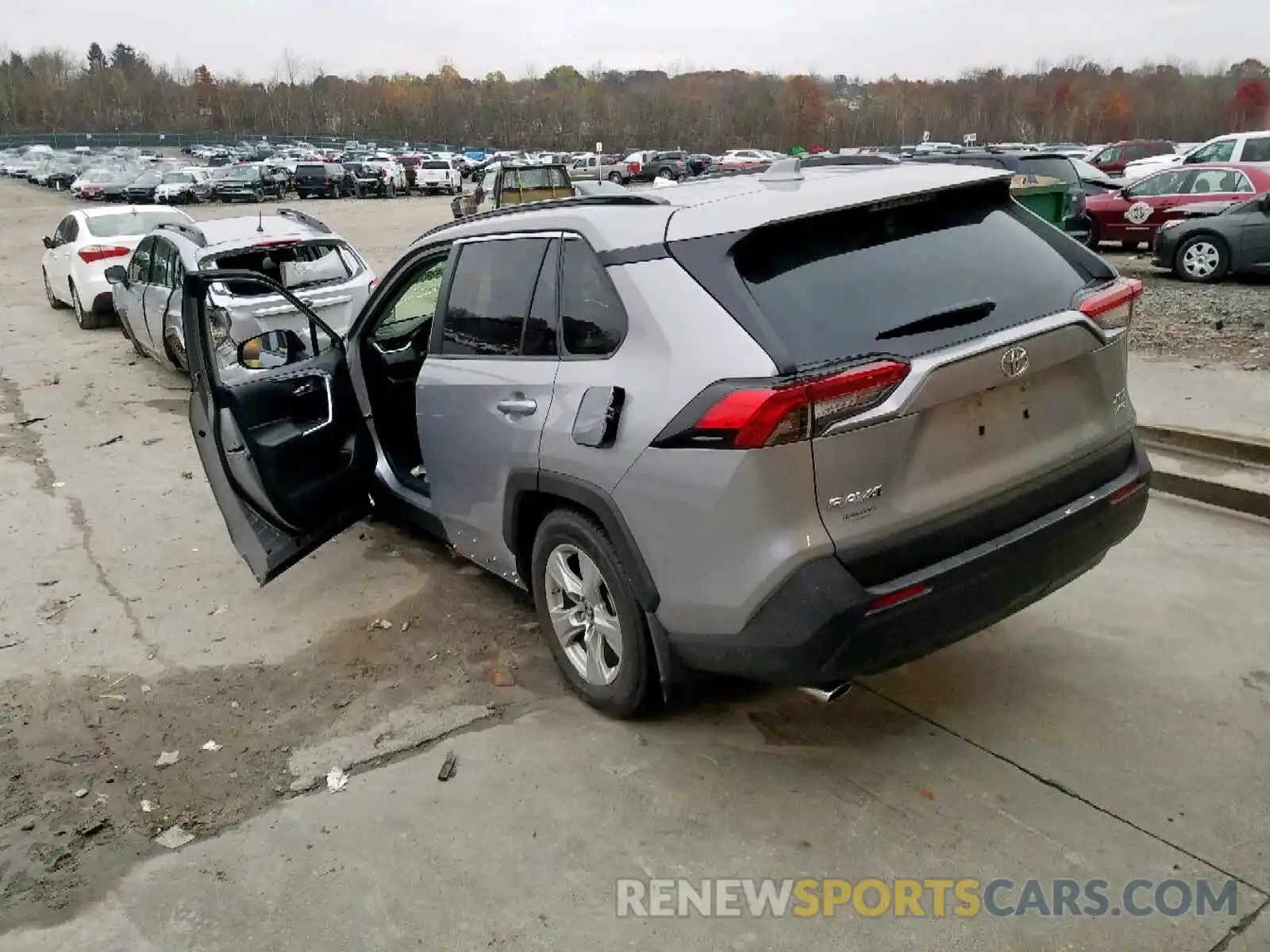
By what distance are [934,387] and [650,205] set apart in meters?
1.16

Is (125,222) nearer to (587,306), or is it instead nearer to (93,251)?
Result: (93,251)

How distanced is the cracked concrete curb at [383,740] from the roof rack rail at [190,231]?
6.59 metres

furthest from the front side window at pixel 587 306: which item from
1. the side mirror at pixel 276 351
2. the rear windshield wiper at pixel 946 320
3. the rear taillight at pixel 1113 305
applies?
the side mirror at pixel 276 351

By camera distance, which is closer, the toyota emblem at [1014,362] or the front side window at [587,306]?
the toyota emblem at [1014,362]

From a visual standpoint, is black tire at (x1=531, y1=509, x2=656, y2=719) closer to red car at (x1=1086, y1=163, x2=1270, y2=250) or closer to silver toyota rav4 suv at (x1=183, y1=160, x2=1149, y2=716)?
silver toyota rav4 suv at (x1=183, y1=160, x2=1149, y2=716)

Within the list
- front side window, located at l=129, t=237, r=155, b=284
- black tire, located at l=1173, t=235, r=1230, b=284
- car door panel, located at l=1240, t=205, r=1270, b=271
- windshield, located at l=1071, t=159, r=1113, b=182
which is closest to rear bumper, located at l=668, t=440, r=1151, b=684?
front side window, located at l=129, t=237, r=155, b=284

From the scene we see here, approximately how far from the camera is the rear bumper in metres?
2.77

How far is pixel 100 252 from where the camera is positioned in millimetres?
12938

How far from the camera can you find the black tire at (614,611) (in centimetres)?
329

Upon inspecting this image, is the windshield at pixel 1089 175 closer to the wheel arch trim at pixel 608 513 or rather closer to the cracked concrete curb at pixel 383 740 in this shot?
the wheel arch trim at pixel 608 513

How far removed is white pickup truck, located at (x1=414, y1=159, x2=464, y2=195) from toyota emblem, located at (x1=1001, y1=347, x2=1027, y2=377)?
42.6m

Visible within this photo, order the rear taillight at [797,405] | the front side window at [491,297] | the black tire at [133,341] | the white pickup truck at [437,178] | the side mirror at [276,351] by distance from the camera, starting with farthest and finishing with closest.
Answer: the white pickup truck at [437,178] → the black tire at [133,341] → the side mirror at [276,351] → the front side window at [491,297] → the rear taillight at [797,405]

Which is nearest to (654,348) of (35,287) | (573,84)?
(35,287)

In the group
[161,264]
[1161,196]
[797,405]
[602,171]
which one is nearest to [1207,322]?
[1161,196]
